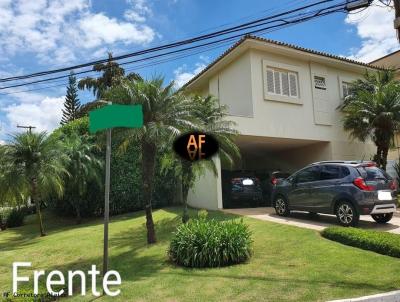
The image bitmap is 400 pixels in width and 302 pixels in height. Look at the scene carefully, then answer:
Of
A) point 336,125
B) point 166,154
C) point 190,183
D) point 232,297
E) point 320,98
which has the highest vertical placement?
point 320,98

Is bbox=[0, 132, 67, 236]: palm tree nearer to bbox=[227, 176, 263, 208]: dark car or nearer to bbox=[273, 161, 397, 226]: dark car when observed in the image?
bbox=[227, 176, 263, 208]: dark car

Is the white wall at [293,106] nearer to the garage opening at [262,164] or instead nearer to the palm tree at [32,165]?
the garage opening at [262,164]

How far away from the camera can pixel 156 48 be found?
38.7 feet

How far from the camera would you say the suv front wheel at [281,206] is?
45.5 ft

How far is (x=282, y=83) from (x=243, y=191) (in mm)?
5423

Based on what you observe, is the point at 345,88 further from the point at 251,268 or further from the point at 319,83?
the point at 251,268

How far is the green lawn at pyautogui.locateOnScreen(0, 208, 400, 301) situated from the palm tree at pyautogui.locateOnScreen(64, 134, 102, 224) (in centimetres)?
454

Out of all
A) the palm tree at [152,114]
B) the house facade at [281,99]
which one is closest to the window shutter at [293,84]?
the house facade at [281,99]

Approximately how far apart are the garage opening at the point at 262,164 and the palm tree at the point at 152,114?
5839 mm

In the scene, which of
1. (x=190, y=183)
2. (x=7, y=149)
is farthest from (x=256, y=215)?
(x=7, y=149)

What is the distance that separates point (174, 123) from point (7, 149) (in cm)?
764

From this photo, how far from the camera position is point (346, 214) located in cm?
1152

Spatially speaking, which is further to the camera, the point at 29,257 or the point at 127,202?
the point at 127,202

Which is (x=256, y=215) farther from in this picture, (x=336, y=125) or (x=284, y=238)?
(x=336, y=125)
